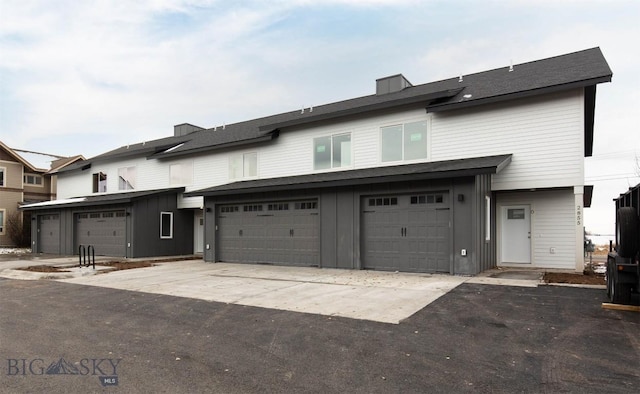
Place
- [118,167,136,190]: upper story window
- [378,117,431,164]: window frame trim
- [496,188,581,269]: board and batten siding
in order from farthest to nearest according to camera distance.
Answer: [118,167,136,190]: upper story window → [378,117,431,164]: window frame trim → [496,188,581,269]: board and batten siding

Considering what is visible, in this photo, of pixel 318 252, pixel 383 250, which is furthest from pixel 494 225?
pixel 318 252

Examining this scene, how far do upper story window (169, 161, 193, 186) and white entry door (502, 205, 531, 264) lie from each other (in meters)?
15.1

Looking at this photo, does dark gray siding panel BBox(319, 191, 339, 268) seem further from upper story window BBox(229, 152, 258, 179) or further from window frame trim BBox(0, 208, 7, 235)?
window frame trim BBox(0, 208, 7, 235)

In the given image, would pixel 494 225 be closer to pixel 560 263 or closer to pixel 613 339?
pixel 560 263

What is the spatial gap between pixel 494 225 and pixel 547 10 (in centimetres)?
734

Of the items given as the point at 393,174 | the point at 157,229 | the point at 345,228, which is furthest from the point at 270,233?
the point at 157,229

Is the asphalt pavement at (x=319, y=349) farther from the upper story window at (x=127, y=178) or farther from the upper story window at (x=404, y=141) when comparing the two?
the upper story window at (x=127, y=178)

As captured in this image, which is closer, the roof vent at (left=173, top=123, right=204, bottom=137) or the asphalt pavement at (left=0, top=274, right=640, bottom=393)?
the asphalt pavement at (left=0, top=274, right=640, bottom=393)

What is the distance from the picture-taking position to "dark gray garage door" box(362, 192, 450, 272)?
1202 cm

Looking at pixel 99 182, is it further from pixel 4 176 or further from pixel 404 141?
pixel 404 141

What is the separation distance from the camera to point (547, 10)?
43.2 ft

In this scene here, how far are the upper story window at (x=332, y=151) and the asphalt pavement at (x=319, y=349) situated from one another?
878cm

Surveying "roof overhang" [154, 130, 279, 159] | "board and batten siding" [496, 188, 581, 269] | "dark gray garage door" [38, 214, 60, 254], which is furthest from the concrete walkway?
"dark gray garage door" [38, 214, 60, 254]

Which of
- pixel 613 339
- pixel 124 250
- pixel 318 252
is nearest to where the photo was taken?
pixel 613 339
